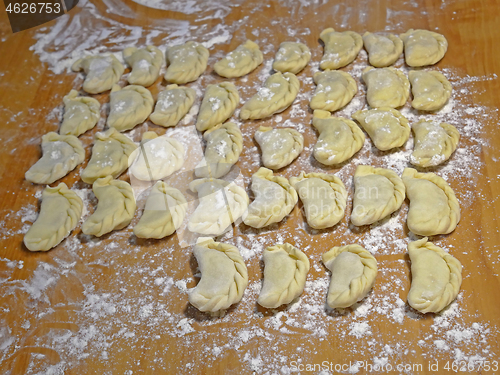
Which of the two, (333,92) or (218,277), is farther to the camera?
(333,92)

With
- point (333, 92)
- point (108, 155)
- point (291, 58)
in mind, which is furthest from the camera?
point (291, 58)

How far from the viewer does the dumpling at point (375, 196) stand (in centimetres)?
205

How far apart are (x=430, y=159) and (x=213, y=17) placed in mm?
2075

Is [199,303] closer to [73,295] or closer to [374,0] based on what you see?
[73,295]

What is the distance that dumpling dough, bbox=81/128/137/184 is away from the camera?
2420 millimetres

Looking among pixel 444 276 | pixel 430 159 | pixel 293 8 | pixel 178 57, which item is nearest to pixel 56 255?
pixel 178 57

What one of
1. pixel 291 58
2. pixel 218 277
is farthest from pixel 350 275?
pixel 291 58

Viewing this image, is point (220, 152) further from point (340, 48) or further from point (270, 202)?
point (340, 48)

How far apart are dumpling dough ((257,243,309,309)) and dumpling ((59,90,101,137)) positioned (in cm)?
148

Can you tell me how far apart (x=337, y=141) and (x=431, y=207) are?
1.96 feet

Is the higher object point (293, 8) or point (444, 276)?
point (293, 8)

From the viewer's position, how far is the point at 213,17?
3.39 m

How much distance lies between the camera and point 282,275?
74.5 inches

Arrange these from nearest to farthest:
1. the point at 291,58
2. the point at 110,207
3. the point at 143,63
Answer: the point at 110,207 → the point at 291,58 → the point at 143,63
